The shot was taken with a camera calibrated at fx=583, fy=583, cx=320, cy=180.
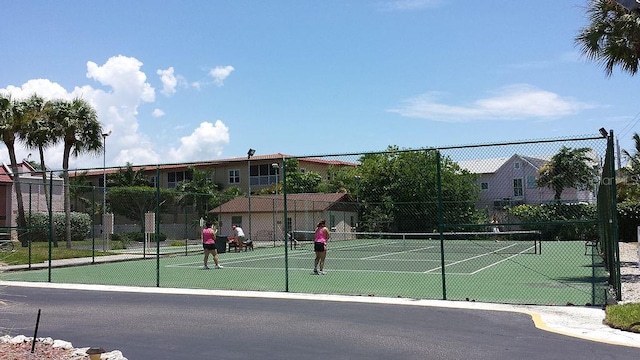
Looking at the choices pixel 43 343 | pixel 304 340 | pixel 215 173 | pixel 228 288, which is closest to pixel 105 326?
pixel 43 343

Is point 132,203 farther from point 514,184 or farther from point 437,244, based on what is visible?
point 514,184

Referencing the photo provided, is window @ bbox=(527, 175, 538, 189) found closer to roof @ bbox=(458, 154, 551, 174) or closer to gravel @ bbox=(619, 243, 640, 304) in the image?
roof @ bbox=(458, 154, 551, 174)

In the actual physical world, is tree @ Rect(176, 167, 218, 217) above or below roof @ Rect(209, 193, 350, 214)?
above

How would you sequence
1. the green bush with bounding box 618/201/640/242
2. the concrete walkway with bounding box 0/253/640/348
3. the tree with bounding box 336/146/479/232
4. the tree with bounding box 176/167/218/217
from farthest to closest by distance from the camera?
1. the tree with bounding box 176/167/218/217
2. the green bush with bounding box 618/201/640/242
3. the tree with bounding box 336/146/479/232
4. the concrete walkway with bounding box 0/253/640/348

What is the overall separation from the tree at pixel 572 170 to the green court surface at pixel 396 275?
6.28ft

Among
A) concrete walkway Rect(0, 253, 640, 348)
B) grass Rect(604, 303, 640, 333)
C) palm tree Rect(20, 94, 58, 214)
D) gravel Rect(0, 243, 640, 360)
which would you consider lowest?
concrete walkway Rect(0, 253, 640, 348)

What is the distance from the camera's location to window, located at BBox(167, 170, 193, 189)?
205ft

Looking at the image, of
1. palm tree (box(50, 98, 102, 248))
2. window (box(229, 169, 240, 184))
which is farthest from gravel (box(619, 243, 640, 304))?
window (box(229, 169, 240, 184))

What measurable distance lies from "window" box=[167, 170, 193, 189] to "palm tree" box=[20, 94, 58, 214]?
88.1ft

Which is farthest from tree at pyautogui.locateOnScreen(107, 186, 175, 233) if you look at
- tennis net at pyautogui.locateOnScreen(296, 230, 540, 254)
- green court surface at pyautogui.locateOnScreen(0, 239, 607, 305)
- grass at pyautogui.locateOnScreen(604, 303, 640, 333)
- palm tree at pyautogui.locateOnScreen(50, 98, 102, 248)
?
grass at pyautogui.locateOnScreen(604, 303, 640, 333)

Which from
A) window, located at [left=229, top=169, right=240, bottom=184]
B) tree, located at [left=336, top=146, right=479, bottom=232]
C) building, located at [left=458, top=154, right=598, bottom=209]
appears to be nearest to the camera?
building, located at [left=458, top=154, right=598, bottom=209]

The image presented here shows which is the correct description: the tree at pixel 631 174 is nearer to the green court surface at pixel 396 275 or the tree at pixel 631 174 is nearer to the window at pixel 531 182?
the green court surface at pixel 396 275

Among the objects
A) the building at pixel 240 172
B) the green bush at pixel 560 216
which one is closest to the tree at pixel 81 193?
the building at pixel 240 172

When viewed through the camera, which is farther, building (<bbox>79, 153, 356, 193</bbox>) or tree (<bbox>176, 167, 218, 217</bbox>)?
building (<bbox>79, 153, 356, 193</bbox>)
